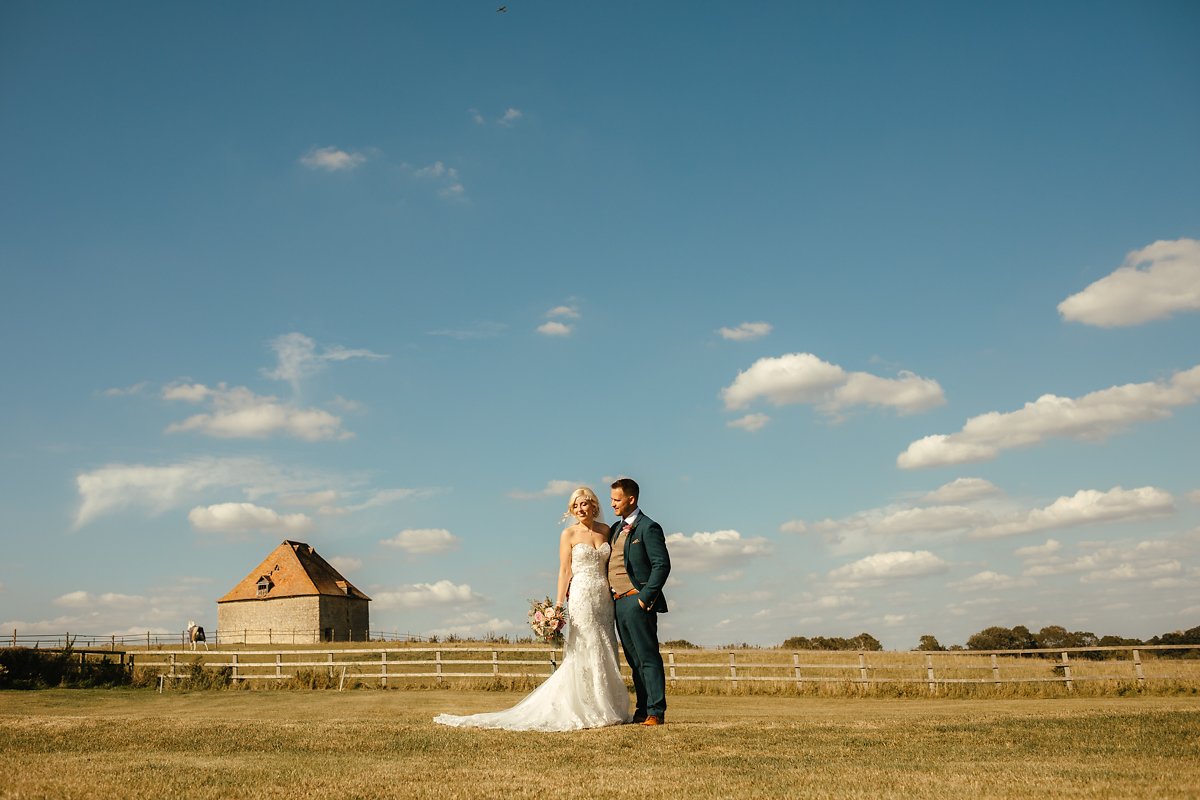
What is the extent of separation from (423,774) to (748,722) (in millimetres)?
4196

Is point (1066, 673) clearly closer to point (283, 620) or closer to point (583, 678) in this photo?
point (583, 678)

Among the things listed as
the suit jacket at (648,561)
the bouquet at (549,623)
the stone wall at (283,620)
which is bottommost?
the stone wall at (283,620)

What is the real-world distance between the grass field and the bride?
679mm

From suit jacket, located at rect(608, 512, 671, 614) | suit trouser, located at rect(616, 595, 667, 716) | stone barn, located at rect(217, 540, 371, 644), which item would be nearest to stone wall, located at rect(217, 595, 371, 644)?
stone barn, located at rect(217, 540, 371, 644)

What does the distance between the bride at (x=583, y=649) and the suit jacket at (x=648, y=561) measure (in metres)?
0.46

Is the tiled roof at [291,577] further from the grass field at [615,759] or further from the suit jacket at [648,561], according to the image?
the suit jacket at [648,561]

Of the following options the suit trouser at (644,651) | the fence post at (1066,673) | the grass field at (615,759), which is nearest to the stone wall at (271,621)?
the fence post at (1066,673)

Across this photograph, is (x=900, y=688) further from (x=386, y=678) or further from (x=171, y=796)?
(x=171, y=796)

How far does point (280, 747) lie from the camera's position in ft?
25.4

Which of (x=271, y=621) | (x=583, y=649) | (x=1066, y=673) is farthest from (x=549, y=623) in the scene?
(x=271, y=621)

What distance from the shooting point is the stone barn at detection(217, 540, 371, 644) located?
2571 inches

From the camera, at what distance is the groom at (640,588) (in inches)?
367

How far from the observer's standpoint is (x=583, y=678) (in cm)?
959

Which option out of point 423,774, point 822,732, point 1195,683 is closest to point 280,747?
point 423,774
